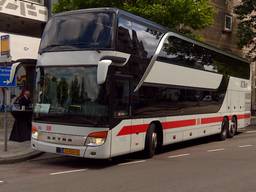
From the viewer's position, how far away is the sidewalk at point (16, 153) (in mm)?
12541

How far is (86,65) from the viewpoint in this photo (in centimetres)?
1165

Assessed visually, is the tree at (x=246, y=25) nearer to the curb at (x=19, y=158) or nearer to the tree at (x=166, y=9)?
the tree at (x=166, y=9)

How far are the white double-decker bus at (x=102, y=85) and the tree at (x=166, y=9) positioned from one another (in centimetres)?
557

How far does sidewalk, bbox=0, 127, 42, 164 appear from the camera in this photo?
12541 millimetres

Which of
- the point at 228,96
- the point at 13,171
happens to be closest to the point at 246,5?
the point at 228,96

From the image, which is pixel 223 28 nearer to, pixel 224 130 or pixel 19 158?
pixel 224 130

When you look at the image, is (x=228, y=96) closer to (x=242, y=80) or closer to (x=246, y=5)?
(x=242, y=80)

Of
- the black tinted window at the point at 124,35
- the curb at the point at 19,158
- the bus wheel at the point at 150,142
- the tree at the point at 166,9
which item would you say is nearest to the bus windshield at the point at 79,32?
the black tinted window at the point at 124,35

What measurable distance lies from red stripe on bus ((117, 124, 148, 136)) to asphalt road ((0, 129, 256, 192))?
0.79 meters

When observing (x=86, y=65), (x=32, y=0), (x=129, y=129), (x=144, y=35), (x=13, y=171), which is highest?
(x=32, y=0)

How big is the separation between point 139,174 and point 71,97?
8.12ft

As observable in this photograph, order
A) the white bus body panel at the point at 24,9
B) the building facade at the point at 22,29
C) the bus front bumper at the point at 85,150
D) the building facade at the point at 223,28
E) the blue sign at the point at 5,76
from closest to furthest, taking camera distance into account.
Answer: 1. the bus front bumper at the point at 85,150
2. the blue sign at the point at 5,76
3. the building facade at the point at 22,29
4. the white bus body panel at the point at 24,9
5. the building facade at the point at 223,28

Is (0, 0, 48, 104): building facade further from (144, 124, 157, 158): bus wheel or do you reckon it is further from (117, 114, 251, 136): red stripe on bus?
(144, 124, 157, 158): bus wheel

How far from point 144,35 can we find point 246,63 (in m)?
11.4
